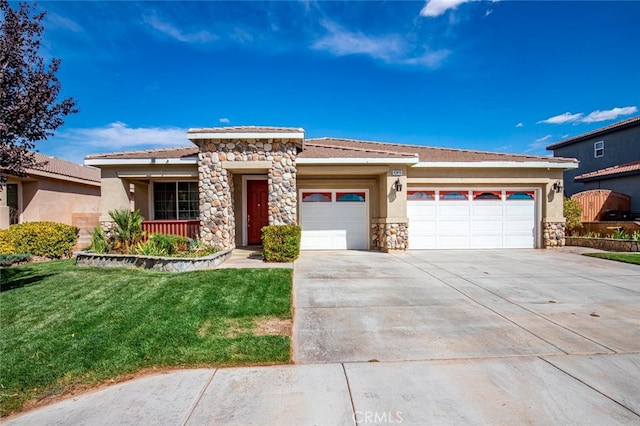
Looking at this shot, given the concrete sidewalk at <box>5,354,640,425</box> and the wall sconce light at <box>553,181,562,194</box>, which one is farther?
the wall sconce light at <box>553,181,562,194</box>

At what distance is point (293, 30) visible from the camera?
11648mm

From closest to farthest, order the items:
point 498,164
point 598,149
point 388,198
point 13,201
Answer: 1. point 388,198
2. point 498,164
3. point 13,201
4. point 598,149

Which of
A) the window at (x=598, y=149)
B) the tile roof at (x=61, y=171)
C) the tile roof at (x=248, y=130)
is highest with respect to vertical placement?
the window at (x=598, y=149)

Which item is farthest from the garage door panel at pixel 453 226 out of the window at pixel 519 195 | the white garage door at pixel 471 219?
the window at pixel 519 195

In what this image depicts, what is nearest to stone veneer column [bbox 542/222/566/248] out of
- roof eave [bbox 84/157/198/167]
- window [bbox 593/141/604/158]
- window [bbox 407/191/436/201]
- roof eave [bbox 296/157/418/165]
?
window [bbox 407/191/436/201]

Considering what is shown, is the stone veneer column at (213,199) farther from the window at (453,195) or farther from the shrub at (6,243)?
the window at (453,195)

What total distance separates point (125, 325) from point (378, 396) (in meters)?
3.76

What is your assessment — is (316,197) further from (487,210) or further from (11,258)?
(11,258)

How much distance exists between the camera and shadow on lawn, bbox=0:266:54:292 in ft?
23.7

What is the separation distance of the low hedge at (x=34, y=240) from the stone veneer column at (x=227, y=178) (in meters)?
5.03

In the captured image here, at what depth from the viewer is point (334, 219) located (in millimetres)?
12906

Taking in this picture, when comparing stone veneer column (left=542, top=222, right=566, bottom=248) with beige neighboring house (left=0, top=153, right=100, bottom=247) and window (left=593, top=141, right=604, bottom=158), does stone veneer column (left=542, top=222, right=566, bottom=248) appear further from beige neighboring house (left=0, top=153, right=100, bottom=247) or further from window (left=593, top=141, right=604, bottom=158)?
beige neighboring house (left=0, top=153, right=100, bottom=247)

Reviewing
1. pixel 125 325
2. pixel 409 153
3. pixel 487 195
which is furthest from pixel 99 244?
pixel 487 195

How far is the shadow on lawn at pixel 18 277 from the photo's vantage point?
7.24 metres
